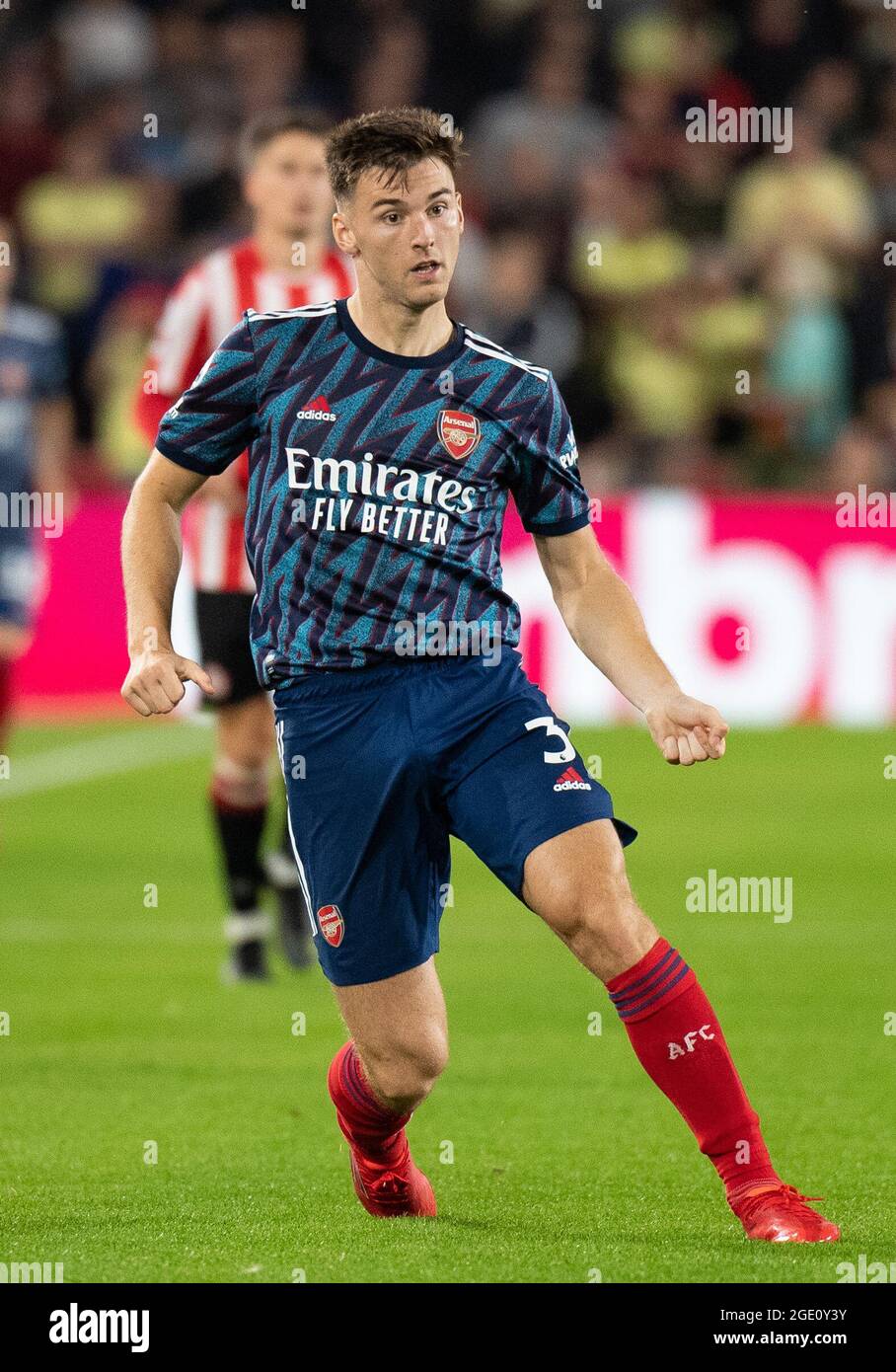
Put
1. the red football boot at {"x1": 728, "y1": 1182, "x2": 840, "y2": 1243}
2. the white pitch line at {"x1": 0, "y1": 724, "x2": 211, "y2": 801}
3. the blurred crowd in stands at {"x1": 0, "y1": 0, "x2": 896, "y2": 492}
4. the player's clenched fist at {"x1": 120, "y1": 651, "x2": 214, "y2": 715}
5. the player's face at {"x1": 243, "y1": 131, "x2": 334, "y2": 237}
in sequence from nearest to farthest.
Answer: the player's clenched fist at {"x1": 120, "y1": 651, "x2": 214, "y2": 715} → the red football boot at {"x1": 728, "y1": 1182, "x2": 840, "y2": 1243} → the player's face at {"x1": 243, "y1": 131, "x2": 334, "y2": 237} → the white pitch line at {"x1": 0, "y1": 724, "x2": 211, "y2": 801} → the blurred crowd in stands at {"x1": 0, "y1": 0, "x2": 896, "y2": 492}

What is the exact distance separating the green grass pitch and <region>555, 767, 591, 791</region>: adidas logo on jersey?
854 mm

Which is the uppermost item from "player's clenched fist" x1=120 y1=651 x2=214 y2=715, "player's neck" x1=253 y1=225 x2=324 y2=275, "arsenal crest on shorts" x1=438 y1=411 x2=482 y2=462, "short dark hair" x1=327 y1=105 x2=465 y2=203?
"player's neck" x1=253 y1=225 x2=324 y2=275

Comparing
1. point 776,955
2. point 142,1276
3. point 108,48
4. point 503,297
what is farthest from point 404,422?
point 108,48

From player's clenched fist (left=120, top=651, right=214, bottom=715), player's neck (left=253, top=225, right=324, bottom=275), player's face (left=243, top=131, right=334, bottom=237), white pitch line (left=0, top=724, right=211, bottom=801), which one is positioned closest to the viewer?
player's clenched fist (left=120, top=651, right=214, bottom=715)

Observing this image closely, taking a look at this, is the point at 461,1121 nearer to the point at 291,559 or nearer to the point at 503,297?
the point at 291,559

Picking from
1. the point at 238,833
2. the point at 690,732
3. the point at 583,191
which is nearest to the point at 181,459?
the point at 690,732

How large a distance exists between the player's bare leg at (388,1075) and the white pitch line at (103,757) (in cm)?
661

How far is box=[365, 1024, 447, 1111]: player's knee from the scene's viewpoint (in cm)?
441

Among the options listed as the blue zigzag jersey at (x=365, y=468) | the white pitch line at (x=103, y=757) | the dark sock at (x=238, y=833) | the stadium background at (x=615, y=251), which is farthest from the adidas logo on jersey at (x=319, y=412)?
the stadium background at (x=615, y=251)

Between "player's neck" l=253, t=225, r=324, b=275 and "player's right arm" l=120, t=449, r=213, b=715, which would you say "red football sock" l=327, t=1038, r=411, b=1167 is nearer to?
"player's right arm" l=120, t=449, r=213, b=715

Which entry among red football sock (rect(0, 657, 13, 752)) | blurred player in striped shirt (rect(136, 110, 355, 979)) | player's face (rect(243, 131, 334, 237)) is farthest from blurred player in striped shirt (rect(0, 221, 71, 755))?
player's face (rect(243, 131, 334, 237))

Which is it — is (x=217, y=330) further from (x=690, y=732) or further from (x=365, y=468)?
(x=690, y=732)

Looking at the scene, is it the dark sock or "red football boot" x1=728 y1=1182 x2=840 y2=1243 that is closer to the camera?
"red football boot" x1=728 y1=1182 x2=840 y2=1243

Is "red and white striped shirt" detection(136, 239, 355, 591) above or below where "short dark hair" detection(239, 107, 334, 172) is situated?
below
